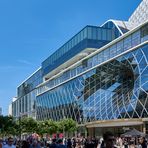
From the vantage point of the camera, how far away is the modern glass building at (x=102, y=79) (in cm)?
6391

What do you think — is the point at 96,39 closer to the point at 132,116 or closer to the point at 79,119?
the point at 79,119

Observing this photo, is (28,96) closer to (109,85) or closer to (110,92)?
(109,85)

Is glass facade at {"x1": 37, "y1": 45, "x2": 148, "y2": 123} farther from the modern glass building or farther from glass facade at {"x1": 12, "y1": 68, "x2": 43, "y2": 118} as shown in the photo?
glass facade at {"x1": 12, "y1": 68, "x2": 43, "y2": 118}

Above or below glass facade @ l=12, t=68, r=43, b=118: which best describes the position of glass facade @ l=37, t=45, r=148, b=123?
below

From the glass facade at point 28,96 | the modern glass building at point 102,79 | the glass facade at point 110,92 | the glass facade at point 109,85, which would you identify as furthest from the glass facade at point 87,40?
the glass facade at point 28,96

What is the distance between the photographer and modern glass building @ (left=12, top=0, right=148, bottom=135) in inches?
2516

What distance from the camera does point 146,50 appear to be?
62969mm

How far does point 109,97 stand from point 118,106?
5.49 metres

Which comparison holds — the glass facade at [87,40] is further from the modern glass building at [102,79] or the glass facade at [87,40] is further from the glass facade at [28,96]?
the glass facade at [28,96]

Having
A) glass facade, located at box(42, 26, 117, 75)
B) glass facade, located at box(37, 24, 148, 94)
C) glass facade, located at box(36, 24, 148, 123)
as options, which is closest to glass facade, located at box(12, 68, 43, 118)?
glass facade, located at box(37, 24, 148, 94)

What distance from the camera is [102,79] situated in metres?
77.9

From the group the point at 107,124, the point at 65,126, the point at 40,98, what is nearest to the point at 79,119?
the point at 65,126

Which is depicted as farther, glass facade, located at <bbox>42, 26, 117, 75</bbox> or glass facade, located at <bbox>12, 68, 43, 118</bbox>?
glass facade, located at <bbox>12, 68, 43, 118</bbox>

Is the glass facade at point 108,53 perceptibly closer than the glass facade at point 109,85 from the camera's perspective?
No
